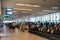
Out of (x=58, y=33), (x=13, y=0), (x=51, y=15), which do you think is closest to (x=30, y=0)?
(x=13, y=0)

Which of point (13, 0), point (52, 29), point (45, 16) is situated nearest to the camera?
point (52, 29)

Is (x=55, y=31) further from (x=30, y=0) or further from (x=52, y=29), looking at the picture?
(x=30, y=0)

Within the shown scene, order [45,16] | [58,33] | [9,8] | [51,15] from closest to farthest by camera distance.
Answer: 1. [58,33]
2. [9,8]
3. [51,15]
4. [45,16]

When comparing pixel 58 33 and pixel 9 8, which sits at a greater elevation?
pixel 9 8

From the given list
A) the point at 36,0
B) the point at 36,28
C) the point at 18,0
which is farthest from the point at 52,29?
the point at 36,28

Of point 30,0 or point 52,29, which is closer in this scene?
point 52,29

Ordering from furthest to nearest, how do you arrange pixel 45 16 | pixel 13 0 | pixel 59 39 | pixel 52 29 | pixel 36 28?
pixel 45 16, pixel 36 28, pixel 13 0, pixel 52 29, pixel 59 39

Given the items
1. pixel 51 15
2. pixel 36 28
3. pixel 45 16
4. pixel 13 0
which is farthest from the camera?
pixel 45 16

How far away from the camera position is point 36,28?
23.8 m

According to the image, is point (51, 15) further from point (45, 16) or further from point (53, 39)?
point (53, 39)

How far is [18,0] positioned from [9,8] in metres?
8.34

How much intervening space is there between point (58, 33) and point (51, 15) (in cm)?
2913

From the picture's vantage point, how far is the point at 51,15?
44.3m

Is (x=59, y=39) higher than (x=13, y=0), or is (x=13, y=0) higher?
(x=13, y=0)
